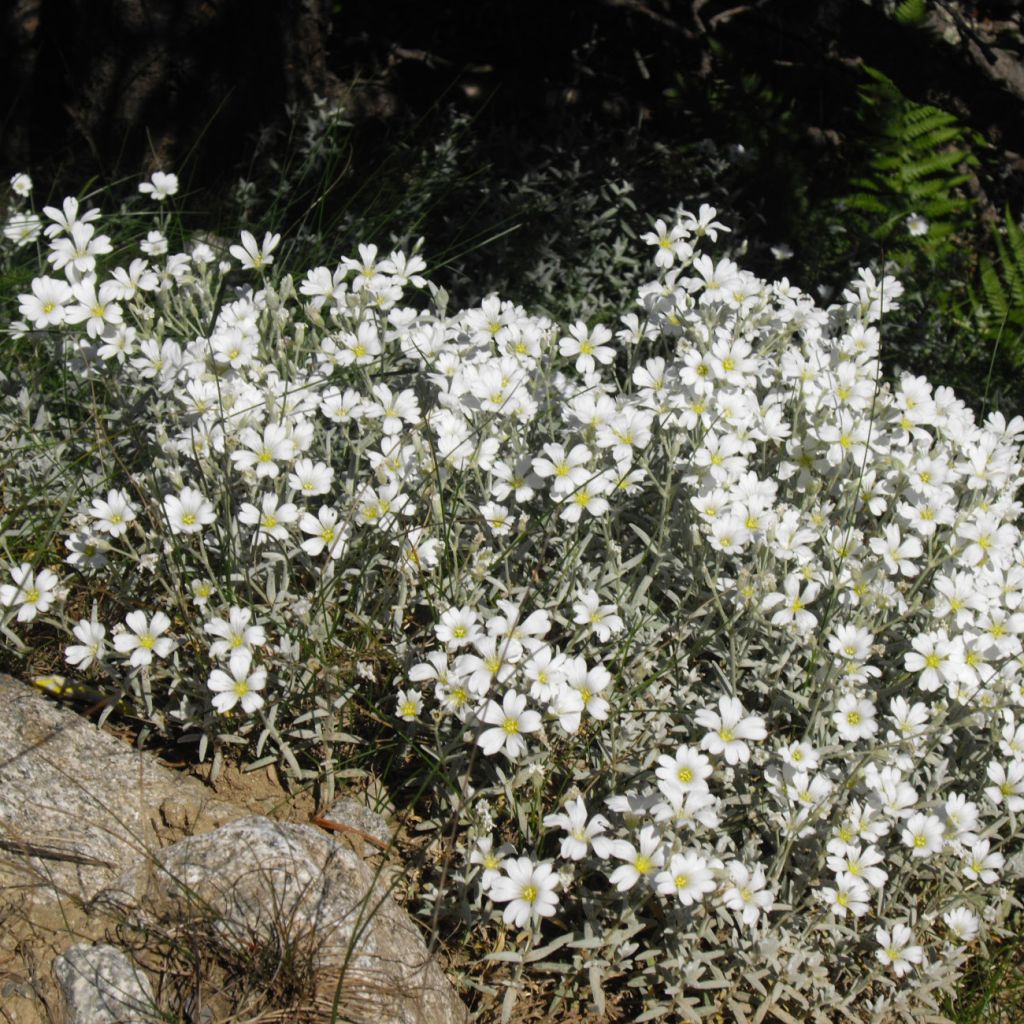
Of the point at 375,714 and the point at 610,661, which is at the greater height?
the point at 610,661

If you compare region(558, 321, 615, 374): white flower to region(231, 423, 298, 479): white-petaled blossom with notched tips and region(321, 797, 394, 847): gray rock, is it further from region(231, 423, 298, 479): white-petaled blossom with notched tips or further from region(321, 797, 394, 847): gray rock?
region(321, 797, 394, 847): gray rock

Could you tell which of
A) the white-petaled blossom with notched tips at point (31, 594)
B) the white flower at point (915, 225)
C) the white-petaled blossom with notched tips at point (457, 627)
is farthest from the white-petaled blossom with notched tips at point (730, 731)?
the white flower at point (915, 225)

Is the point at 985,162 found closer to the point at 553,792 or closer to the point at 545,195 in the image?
the point at 545,195

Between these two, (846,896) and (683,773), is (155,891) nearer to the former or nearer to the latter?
(683,773)

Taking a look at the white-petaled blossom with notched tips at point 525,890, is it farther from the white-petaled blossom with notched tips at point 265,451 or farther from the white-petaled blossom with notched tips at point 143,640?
the white-petaled blossom with notched tips at point 265,451

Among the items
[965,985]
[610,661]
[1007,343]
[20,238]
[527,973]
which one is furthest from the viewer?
[1007,343]

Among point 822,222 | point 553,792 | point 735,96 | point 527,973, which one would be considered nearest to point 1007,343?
point 822,222

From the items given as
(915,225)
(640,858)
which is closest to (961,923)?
(640,858)
